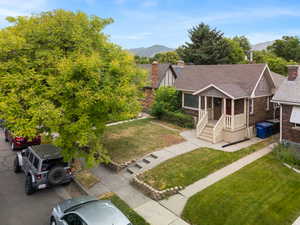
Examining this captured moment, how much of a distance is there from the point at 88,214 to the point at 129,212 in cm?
226

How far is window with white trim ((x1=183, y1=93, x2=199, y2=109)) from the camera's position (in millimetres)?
19203

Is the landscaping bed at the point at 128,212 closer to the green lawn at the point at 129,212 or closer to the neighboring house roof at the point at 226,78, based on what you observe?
the green lawn at the point at 129,212

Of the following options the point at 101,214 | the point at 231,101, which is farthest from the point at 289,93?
the point at 101,214

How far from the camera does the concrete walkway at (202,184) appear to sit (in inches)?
352

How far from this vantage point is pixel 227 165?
38.9 feet

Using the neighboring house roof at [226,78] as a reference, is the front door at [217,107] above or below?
below

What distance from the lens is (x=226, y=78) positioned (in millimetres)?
18281

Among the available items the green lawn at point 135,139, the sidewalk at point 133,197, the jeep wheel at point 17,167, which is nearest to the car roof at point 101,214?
the sidewalk at point 133,197

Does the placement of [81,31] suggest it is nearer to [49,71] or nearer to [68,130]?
[49,71]

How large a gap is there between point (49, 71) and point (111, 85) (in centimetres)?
253

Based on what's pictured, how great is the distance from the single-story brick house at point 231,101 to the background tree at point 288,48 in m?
47.3

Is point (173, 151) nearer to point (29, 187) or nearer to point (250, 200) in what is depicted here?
point (250, 200)

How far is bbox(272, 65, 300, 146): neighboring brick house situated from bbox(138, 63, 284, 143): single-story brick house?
2.40 m

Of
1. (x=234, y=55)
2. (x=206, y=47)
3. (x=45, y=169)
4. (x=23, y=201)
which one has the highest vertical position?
(x=206, y=47)
